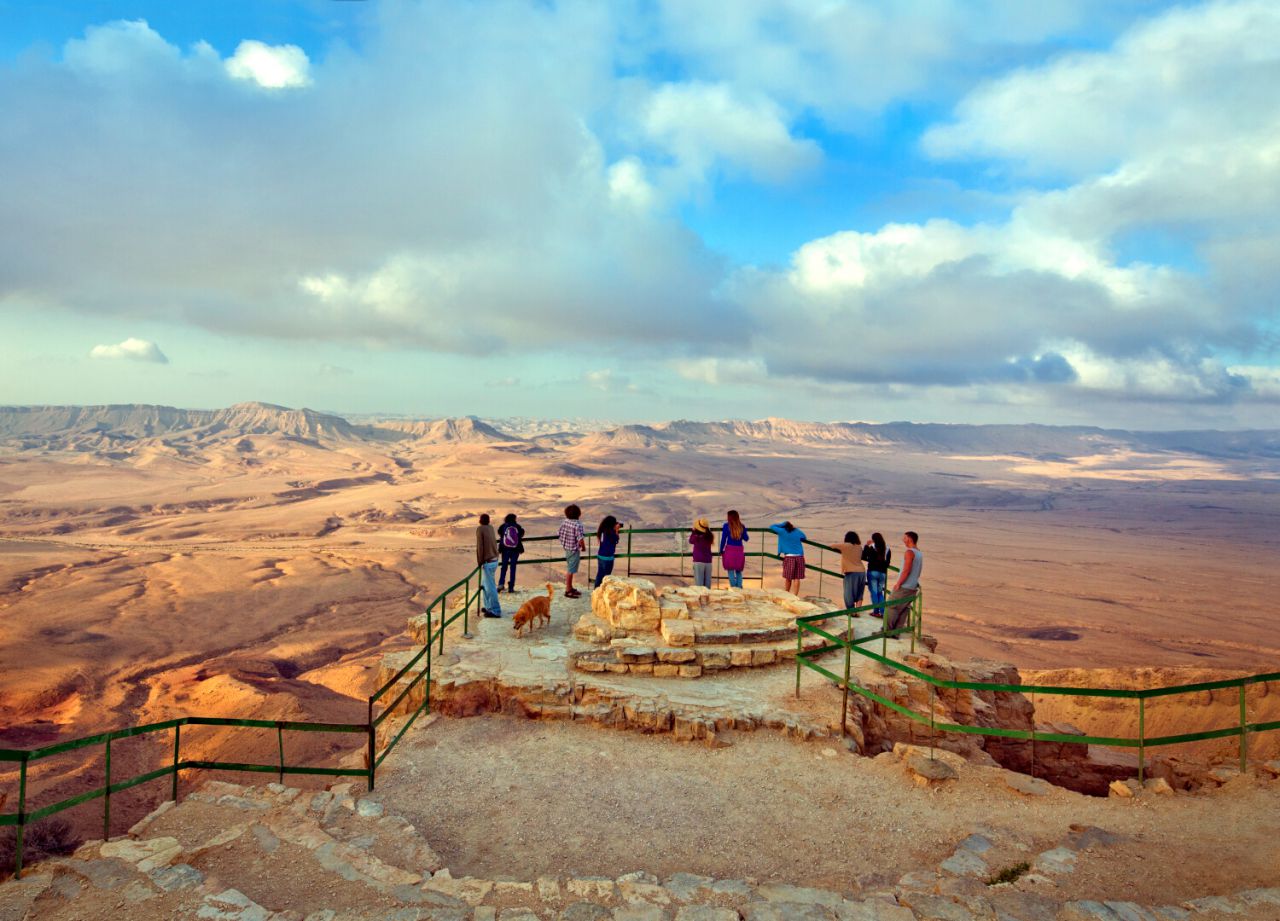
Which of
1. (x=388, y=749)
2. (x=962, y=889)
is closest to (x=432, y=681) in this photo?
(x=388, y=749)

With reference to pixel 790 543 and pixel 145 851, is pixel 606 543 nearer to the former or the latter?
pixel 790 543

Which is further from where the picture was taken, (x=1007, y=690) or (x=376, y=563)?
(x=376, y=563)

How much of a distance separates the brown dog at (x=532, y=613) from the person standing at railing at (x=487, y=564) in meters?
0.78

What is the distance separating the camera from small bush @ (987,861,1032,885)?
5.25 meters

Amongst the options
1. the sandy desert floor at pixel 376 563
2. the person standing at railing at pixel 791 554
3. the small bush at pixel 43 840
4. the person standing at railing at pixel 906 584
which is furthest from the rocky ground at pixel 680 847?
the sandy desert floor at pixel 376 563

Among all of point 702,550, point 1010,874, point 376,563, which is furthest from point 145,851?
point 376,563

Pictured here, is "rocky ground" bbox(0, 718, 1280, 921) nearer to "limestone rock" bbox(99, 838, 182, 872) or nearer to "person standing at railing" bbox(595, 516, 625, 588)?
"limestone rock" bbox(99, 838, 182, 872)

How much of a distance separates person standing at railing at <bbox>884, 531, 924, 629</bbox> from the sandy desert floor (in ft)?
13.3

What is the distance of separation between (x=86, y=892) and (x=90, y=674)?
777 inches

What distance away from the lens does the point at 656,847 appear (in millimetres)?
6102

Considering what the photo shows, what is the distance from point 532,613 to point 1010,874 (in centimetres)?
832

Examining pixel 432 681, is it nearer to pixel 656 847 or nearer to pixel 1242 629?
pixel 656 847

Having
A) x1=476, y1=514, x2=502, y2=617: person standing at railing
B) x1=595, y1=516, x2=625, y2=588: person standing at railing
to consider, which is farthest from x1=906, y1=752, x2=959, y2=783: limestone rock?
x1=476, y1=514, x2=502, y2=617: person standing at railing

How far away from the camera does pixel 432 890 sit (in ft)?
17.0
